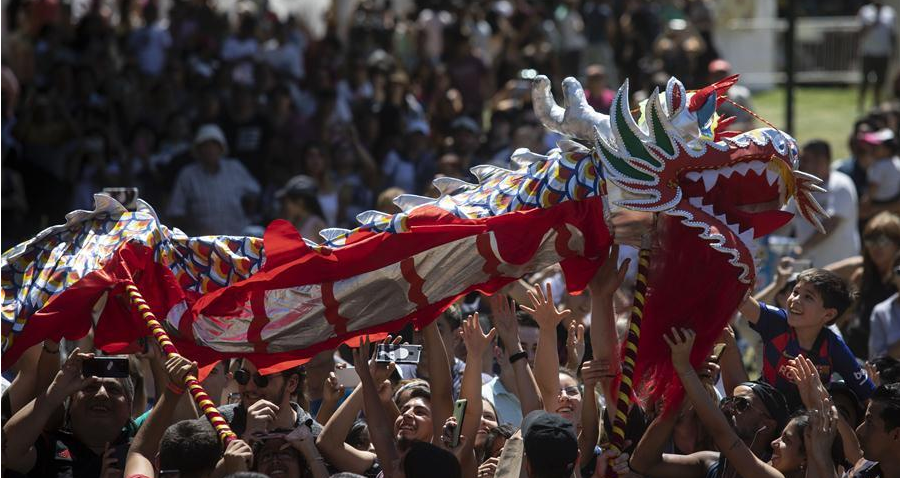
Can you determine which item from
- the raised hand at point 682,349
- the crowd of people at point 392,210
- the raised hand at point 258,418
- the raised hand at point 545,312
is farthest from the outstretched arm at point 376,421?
the raised hand at point 682,349

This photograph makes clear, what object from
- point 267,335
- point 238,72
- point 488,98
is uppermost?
point 267,335

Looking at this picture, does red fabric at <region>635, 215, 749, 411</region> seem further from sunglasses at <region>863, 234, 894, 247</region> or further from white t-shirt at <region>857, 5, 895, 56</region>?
white t-shirt at <region>857, 5, 895, 56</region>

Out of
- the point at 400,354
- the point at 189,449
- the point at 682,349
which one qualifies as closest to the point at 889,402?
the point at 682,349

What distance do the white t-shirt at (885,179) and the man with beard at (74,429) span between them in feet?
22.3

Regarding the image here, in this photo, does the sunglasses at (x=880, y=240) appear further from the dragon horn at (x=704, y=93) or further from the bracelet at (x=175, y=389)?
the bracelet at (x=175, y=389)

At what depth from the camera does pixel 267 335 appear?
5.53 metres

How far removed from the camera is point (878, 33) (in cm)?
1845

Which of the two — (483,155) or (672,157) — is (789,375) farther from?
(483,155)

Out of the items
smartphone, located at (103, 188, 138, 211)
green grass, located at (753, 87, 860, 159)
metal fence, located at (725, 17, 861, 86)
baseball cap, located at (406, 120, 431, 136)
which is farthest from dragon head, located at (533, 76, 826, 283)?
metal fence, located at (725, 17, 861, 86)

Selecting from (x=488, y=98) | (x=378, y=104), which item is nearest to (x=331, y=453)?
(x=378, y=104)

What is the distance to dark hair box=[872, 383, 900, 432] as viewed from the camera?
5172mm

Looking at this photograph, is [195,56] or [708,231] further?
[195,56]

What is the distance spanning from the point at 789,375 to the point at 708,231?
0.66m

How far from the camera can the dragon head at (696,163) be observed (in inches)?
203
